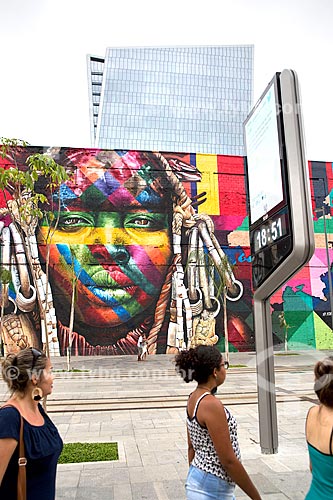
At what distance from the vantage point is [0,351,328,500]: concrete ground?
17.5ft

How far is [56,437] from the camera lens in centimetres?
265

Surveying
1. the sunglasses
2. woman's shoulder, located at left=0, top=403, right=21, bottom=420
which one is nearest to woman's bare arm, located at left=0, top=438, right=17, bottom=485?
woman's shoulder, located at left=0, top=403, right=21, bottom=420

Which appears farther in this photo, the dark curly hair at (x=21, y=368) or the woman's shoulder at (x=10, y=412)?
the dark curly hair at (x=21, y=368)

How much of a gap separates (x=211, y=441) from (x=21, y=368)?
1.16 metres

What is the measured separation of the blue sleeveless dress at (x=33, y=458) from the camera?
231 centimetres

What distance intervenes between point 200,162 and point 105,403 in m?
20.5

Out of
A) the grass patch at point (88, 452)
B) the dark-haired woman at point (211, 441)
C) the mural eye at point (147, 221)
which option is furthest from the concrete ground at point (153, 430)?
the mural eye at point (147, 221)

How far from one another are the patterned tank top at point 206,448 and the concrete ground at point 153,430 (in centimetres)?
252

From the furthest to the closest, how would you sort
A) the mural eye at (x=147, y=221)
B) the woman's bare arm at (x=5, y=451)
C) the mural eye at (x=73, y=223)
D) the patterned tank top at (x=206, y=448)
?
1. the mural eye at (x=147, y=221)
2. the mural eye at (x=73, y=223)
3. the patterned tank top at (x=206, y=448)
4. the woman's bare arm at (x=5, y=451)

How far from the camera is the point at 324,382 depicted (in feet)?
8.18

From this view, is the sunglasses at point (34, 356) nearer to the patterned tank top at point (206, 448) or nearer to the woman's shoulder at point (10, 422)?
the woman's shoulder at point (10, 422)

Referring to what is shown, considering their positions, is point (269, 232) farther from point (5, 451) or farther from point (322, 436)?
point (5, 451)

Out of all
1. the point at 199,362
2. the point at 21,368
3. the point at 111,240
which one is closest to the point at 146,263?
the point at 111,240

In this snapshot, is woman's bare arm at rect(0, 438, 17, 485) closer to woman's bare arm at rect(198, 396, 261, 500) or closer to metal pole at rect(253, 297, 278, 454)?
woman's bare arm at rect(198, 396, 261, 500)
